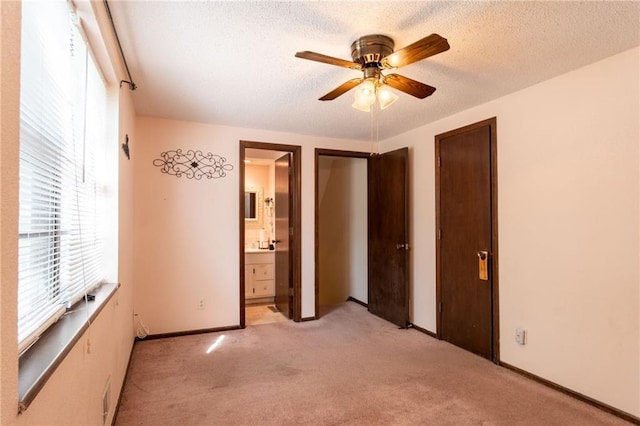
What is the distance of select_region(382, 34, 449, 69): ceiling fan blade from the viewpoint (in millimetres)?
1579

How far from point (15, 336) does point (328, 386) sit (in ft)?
6.87

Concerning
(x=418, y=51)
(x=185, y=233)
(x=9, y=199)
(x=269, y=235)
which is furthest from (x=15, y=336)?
(x=269, y=235)

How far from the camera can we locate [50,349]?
1100mm

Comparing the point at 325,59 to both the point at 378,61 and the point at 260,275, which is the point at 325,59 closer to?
the point at 378,61

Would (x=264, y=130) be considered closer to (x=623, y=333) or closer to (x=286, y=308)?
(x=286, y=308)

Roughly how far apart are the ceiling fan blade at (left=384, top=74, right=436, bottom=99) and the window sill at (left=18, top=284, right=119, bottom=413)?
200cm

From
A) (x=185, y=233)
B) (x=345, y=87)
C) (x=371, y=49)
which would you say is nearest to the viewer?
(x=371, y=49)

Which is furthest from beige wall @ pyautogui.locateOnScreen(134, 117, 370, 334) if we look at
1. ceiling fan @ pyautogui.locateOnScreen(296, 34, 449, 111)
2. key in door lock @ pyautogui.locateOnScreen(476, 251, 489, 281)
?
key in door lock @ pyautogui.locateOnScreen(476, 251, 489, 281)

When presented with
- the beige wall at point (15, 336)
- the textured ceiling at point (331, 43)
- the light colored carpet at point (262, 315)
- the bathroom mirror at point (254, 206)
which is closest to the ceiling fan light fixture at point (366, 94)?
the textured ceiling at point (331, 43)

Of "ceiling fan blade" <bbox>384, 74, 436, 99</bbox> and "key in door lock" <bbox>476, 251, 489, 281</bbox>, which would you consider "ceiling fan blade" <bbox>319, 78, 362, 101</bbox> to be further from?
"key in door lock" <bbox>476, 251, 489, 281</bbox>

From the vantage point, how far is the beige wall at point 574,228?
2094 mm

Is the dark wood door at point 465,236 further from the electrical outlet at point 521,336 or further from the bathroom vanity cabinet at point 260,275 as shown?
the bathroom vanity cabinet at point 260,275

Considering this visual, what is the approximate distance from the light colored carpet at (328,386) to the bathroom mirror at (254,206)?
2365 mm

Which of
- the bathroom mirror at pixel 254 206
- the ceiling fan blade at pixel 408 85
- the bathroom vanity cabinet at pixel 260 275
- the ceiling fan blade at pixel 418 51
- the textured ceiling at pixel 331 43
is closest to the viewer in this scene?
the ceiling fan blade at pixel 418 51
